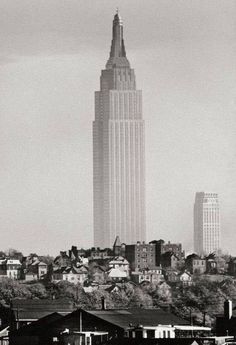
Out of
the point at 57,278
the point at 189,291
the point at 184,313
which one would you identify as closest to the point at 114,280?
the point at 57,278

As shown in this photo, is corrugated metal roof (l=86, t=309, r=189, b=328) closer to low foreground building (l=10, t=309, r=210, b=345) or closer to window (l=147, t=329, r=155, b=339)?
low foreground building (l=10, t=309, r=210, b=345)

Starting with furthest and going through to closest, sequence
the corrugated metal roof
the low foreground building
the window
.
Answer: the corrugated metal roof
the low foreground building
the window

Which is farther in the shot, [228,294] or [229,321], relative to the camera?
[228,294]

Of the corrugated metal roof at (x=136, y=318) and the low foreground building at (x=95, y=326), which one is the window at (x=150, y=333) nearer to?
the low foreground building at (x=95, y=326)

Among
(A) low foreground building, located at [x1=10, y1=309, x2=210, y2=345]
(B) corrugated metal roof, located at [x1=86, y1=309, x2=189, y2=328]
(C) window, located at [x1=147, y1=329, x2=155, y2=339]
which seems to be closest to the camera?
(C) window, located at [x1=147, y1=329, x2=155, y2=339]

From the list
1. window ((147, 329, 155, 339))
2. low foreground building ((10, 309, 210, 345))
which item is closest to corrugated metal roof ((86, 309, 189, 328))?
low foreground building ((10, 309, 210, 345))

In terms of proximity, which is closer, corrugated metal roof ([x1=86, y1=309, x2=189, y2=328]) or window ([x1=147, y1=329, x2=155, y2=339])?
window ([x1=147, y1=329, x2=155, y2=339])

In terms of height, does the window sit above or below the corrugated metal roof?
below

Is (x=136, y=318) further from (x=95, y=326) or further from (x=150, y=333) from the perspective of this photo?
(x=150, y=333)

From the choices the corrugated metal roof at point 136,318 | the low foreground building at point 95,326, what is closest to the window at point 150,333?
the low foreground building at point 95,326

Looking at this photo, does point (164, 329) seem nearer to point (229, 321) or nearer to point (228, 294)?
point (229, 321)

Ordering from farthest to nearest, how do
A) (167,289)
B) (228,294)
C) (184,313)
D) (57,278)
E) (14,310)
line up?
1. (57,278)
2. (167,289)
3. (228,294)
4. (184,313)
5. (14,310)
